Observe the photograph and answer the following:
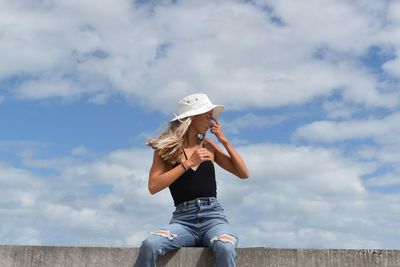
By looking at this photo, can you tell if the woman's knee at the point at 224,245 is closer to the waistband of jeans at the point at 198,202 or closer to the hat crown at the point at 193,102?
the waistband of jeans at the point at 198,202

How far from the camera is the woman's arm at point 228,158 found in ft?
16.6

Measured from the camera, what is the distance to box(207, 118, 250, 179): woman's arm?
5.07 m

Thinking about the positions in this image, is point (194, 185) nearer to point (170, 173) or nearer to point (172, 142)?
point (170, 173)

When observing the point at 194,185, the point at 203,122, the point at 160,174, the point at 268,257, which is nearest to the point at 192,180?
the point at 194,185

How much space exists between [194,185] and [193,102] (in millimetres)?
1003

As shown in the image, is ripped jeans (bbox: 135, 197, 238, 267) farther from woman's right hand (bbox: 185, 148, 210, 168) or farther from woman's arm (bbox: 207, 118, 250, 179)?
woman's arm (bbox: 207, 118, 250, 179)

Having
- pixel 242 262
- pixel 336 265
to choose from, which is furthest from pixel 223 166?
pixel 336 265

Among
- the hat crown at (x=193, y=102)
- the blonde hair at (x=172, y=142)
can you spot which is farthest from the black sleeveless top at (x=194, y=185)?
the hat crown at (x=193, y=102)

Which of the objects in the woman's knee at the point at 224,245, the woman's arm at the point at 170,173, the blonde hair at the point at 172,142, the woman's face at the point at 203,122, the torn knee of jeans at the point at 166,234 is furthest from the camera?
the woman's face at the point at 203,122

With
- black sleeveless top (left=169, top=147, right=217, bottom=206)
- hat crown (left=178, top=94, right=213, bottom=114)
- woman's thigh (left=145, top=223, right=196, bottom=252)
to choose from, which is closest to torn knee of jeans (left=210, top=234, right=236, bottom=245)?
woman's thigh (left=145, top=223, right=196, bottom=252)

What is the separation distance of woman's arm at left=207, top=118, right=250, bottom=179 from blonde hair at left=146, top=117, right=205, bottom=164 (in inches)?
12.7

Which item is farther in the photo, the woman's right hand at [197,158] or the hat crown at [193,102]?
the hat crown at [193,102]

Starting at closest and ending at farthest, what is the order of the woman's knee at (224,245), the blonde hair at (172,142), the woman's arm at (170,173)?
1. the woman's knee at (224,245)
2. the woman's arm at (170,173)
3. the blonde hair at (172,142)

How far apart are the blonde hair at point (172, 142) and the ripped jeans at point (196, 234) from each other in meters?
0.52
